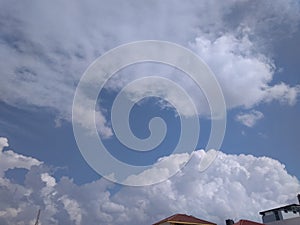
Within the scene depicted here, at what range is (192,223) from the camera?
106ft

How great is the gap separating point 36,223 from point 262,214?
178 ft

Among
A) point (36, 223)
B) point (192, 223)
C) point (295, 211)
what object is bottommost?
point (192, 223)

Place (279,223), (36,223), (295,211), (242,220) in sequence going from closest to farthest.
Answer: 1. (242,220)
2. (279,223)
3. (295,211)
4. (36,223)

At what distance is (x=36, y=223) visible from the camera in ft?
235

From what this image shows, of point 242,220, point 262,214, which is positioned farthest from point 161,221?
point 262,214

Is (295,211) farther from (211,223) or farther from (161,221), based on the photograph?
(161,221)

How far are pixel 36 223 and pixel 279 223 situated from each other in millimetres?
57776

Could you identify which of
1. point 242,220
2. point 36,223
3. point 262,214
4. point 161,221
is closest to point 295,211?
point 262,214

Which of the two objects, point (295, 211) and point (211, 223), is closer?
point (211, 223)

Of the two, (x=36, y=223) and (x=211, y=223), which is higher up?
(x=36, y=223)

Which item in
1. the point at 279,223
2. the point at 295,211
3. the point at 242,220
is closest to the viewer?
the point at 242,220

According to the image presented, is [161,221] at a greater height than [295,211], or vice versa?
[295,211]

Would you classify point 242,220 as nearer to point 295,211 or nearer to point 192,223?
point 192,223

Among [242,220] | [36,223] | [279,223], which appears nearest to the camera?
[242,220]
